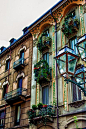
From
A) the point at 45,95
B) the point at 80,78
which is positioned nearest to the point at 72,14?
the point at 45,95

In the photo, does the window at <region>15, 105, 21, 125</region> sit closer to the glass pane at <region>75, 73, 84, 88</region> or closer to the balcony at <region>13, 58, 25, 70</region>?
the balcony at <region>13, 58, 25, 70</region>

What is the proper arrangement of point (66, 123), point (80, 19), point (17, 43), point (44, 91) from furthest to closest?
1. point (17, 43)
2. point (44, 91)
3. point (80, 19)
4. point (66, 123)

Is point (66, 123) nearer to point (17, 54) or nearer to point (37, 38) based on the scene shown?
point (37, 38)

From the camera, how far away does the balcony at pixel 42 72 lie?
16156 millimetres

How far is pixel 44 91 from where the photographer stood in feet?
55.8

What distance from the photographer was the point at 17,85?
821 inches

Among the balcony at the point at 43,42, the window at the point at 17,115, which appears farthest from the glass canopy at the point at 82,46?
the window at the point at 17,115

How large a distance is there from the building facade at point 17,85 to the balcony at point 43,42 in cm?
194

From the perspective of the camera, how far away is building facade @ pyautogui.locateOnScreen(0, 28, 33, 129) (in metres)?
18.6

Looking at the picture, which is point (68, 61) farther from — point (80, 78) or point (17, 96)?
point (17, 96)

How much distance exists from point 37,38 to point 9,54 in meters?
6.16

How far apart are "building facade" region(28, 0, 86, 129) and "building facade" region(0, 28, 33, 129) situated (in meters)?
1.16

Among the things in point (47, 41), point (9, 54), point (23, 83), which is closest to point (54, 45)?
point (47, 41)

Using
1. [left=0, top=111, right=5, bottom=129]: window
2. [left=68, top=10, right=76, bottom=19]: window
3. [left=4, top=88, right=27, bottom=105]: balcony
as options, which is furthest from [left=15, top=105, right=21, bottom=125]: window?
[left=68, top=10, right=76, bottom=19]: window
